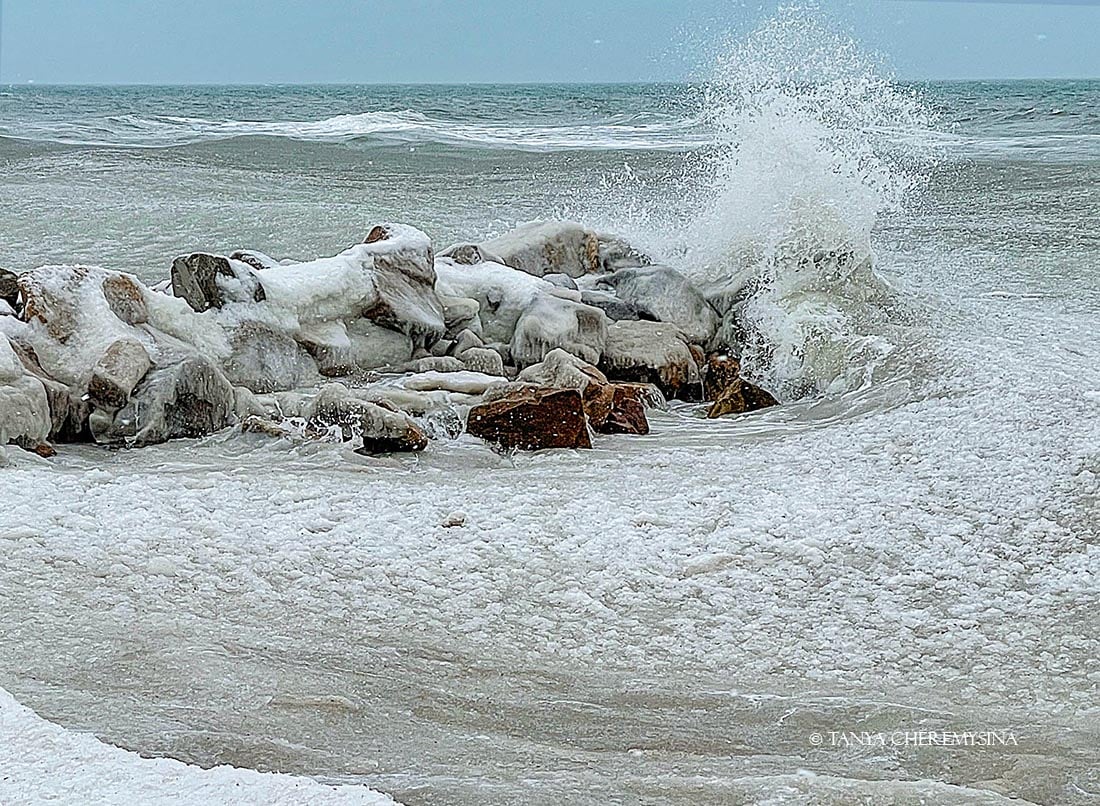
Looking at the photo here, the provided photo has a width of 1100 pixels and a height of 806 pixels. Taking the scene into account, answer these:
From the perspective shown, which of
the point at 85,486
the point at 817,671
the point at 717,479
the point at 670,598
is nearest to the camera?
the point at 817,671

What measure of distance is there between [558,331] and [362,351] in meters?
0.77

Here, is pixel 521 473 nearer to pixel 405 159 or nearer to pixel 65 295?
pixel 65 295

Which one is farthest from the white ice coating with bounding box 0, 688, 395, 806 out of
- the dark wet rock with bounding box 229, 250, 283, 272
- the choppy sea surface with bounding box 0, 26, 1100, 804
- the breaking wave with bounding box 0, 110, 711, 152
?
the breaking wave with bounding box 0, 110, 711, 152

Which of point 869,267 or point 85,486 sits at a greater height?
point 869,267

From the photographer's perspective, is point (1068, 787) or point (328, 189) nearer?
point (1068, 787)

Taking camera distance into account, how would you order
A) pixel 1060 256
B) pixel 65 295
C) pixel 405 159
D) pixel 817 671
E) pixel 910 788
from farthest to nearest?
pixel 405 159 → pixel 1060 256 → pixel 65 295 → pixel 817 671 → pixel 910 788

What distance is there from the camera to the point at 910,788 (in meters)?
1.72

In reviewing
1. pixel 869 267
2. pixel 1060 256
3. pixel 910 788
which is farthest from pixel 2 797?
pixel 1060 256

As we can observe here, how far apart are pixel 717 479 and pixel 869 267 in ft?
9.06

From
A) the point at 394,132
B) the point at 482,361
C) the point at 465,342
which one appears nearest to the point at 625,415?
the point at 482,361

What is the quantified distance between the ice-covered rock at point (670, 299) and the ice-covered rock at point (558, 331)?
1.46 ft

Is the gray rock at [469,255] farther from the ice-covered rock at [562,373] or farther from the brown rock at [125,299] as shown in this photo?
the brown rock at [125,299]

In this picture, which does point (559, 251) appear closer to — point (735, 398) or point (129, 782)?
point (735, 398)

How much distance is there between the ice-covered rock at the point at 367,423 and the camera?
12.3 ft
